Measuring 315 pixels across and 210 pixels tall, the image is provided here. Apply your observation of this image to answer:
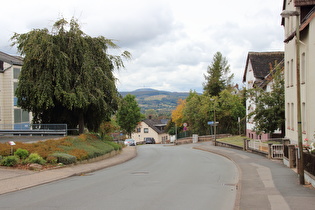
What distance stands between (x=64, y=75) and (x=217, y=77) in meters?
63.4

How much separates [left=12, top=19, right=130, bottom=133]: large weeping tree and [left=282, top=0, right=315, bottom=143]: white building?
47.3 ft

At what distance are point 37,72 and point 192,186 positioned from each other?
19381 millimetres

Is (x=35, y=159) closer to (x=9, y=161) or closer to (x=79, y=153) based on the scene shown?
(x=9, y=161)

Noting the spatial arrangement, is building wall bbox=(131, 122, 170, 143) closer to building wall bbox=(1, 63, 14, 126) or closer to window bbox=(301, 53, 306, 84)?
building wall bbox=(1, 63, 14, 126)

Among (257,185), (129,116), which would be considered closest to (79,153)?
(257,185)

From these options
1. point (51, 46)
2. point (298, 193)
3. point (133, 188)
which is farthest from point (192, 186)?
point (51, 46)

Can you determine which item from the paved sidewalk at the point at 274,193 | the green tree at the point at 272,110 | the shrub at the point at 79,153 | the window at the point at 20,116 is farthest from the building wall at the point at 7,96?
the paved sidewalk at the point at 274,193

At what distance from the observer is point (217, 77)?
88.2 metres

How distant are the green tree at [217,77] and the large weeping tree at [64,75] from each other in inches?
2022

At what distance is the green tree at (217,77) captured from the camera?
272 feet

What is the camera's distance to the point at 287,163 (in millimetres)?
21109

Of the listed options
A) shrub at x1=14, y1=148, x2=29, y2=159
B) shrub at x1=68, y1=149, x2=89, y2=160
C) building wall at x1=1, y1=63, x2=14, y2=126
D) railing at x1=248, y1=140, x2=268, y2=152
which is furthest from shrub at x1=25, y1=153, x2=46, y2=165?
building wall at x1=1, y1=63, x2=14, y2=126

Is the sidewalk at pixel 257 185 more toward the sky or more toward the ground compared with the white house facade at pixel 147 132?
more toward the sky

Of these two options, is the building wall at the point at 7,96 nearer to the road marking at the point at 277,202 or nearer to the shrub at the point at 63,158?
the shrub at the point at 63,158
